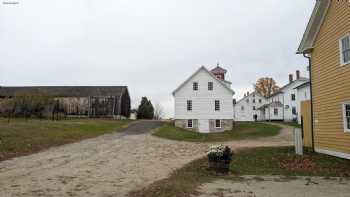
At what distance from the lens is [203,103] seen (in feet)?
128

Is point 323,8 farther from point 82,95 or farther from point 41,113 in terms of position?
point 82,95

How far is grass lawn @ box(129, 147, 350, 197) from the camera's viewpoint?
774 centimetres

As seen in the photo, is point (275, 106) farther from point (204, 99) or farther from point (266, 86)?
point (204, 99)

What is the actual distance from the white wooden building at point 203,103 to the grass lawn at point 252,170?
76.4ft

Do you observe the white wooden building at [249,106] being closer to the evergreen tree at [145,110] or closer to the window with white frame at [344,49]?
the evergreen tree at [145,110]

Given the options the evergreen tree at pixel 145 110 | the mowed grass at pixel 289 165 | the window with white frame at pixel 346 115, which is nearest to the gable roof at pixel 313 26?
the window with white frame at pixel 346 115

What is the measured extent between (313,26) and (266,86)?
6607 centimetres

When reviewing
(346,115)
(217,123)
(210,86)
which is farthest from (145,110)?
(346,115)

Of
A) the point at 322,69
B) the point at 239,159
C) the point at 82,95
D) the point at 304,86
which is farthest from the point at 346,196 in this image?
the point at 82,95

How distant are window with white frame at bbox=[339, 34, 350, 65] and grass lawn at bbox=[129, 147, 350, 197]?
13.6 feet

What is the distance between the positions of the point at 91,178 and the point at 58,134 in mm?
16067

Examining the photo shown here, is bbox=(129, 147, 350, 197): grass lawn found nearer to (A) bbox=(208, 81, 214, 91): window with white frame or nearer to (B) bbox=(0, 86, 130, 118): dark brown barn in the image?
(A) bbox=(208, 81, 214, 91): window with white frame

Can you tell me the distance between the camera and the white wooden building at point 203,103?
3894 cm

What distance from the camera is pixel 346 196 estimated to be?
23.5 ft
